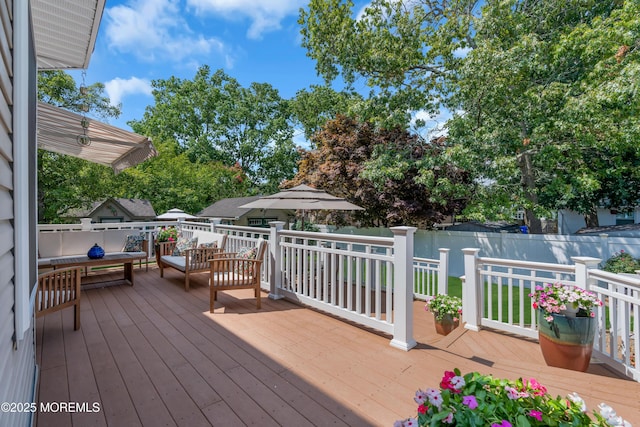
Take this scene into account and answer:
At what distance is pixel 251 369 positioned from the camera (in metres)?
2.58

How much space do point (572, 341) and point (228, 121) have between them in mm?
28427

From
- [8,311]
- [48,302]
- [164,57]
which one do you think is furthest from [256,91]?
[8,311]

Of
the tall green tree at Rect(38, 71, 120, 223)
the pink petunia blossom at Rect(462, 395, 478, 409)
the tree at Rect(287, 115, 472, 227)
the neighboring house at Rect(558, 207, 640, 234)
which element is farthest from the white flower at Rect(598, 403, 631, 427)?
the neighboring house at Rect(558, 207, 640, 234)

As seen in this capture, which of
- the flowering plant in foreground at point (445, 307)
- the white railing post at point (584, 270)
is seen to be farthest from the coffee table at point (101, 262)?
the white railing post at point (584, 270)

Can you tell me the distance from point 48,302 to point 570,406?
4216 millimetres

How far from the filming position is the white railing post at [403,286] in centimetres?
299

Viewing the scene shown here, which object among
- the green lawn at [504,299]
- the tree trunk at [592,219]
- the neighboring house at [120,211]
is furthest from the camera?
the neighboring house at [120,211]

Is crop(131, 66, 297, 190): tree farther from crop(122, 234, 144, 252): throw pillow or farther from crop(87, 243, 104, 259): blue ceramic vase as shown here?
crop(87, 243, 104, 259): blue ceramic vase

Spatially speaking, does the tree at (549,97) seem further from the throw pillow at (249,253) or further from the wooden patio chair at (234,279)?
the wooden patio chair at (234,279)

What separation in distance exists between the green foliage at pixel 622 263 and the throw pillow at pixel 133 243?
1027 centimetres

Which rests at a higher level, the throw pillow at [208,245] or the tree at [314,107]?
the tree at [314,107]

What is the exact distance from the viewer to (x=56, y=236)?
18.5 feet

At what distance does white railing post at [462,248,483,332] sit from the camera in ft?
13.6

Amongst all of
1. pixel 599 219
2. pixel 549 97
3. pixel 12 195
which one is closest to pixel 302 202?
pixel 12 195
